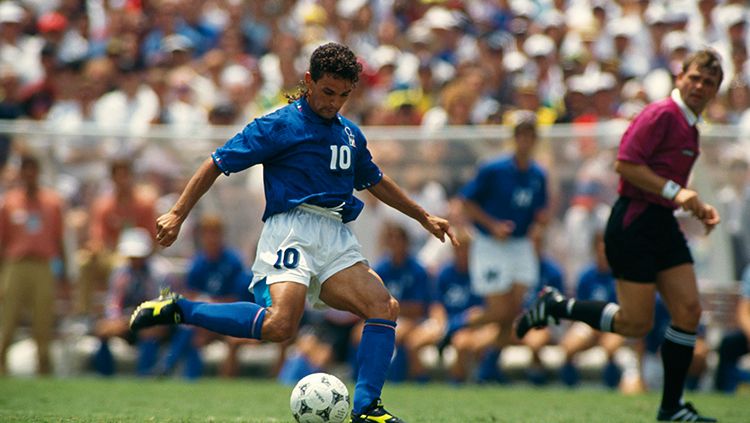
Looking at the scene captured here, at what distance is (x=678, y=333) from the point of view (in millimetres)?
8117

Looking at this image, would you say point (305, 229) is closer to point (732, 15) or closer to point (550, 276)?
point (550, 276)

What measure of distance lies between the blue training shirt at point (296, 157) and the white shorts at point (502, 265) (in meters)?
5.57

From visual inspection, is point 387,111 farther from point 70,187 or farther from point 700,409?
point 700,409

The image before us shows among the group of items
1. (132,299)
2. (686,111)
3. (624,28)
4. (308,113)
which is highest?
(624,28)

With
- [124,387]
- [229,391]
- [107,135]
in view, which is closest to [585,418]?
[229,391]

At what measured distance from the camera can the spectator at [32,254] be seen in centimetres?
1390

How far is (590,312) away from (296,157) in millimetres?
2864

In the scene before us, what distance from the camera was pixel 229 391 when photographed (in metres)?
11.2

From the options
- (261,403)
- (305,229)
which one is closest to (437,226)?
(305,229)

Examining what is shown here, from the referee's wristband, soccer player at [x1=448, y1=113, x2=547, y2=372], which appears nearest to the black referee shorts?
the referee's wristband

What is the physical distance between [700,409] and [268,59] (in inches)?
378

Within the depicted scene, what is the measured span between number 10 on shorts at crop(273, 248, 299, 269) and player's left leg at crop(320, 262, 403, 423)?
257 mm

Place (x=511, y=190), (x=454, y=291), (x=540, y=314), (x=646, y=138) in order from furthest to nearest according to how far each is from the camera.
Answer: (x=454, y=291), (x=511, y=190), (x=540, y=314), (x=646, y=138)

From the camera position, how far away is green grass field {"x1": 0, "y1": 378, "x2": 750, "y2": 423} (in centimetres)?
816
